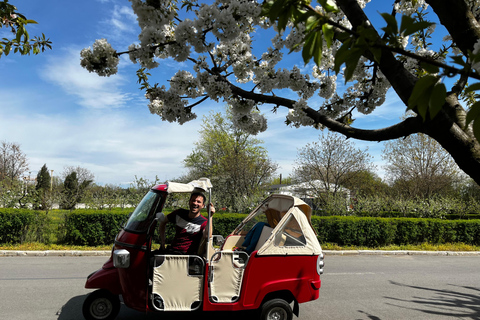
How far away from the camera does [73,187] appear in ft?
128

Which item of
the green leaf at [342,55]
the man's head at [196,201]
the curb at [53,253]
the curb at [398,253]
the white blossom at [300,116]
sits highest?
the white blossom at [300,116]

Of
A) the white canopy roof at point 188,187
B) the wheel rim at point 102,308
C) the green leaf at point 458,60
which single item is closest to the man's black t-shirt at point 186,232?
the white canopy roof at point 188,187

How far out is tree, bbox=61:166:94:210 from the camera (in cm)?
1479

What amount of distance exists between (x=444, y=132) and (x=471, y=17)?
813 mm

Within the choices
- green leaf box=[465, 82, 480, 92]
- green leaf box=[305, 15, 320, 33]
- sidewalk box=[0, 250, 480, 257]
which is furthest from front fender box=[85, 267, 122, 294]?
sidewalk box=[0, 250, 480, 257]

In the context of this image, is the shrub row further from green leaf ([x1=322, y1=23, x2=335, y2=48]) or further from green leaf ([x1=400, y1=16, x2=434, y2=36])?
green leaf ([x1=400, y1=16, x2=434, y2=36])

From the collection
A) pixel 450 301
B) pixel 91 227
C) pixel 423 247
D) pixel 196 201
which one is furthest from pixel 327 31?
pixel 423 247

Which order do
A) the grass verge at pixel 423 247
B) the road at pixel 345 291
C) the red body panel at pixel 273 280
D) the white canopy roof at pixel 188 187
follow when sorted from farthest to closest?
the grass verge at pixel 423 247 < the road at pixel 345 291 < the white canopy roof at pixel 188 187 < the red body panel at pixel 273 280

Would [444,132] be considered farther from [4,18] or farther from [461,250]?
[461,250]

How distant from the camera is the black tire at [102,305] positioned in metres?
4.35

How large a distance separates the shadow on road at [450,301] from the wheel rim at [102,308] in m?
4.89

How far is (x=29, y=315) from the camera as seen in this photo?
15.8ft

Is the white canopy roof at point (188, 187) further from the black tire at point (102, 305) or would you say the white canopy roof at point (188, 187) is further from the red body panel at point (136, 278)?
the black tire at point (102, 305)

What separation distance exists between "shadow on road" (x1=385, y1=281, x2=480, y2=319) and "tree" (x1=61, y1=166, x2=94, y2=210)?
12.9 meters
